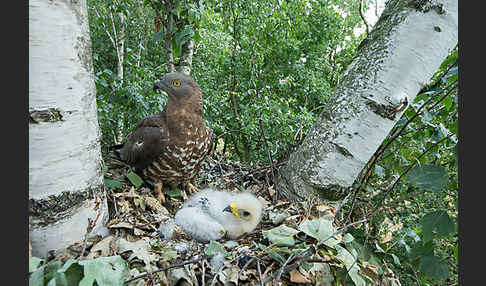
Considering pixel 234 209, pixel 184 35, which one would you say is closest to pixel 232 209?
pixel 234 209

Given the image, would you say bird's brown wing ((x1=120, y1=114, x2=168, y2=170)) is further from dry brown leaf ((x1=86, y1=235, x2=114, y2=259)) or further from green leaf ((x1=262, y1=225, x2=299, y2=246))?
green leaf ((x1=262, y1=225, x2=299, y2=246))

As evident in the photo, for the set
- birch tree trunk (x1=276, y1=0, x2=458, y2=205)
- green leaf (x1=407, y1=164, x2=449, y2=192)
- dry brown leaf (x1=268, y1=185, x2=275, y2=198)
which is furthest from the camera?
dry brown leaf (x1=268, y1=185, x2=275, y2=198)

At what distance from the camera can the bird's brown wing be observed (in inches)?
82.7

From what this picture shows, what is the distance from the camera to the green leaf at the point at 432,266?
1.11 metres

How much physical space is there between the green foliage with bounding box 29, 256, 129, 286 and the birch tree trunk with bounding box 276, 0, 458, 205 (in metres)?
1.07

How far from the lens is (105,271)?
944 millimetres

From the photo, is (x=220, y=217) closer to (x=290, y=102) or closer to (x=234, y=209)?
(x=234, y=209)

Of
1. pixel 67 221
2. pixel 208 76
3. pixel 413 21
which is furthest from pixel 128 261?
pixel 208 76

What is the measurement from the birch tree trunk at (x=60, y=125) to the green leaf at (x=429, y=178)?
1.43m

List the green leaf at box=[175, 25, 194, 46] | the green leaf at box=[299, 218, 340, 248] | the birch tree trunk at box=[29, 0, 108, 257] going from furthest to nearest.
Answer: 1. the green leaf at box=[175, 25, 194, 46]
2. the green leaf at box=[299, 218, 340, 248]
3. the birch tree trunk at box=[29, 0, 108, 257]

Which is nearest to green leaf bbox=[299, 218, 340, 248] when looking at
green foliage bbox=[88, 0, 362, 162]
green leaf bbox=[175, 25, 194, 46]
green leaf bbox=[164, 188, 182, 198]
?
green leaf bbox=[164, 188, 182, 198]

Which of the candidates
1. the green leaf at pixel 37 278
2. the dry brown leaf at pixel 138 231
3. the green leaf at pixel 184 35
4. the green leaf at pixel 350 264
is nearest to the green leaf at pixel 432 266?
the green leaf at pixel 350 264

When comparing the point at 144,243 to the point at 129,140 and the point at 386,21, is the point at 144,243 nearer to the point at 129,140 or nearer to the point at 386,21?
the point at 129,140

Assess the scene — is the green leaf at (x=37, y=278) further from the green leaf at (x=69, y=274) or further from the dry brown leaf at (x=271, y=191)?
the dry brown leaf at (x=271, y=191)
